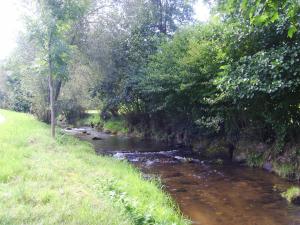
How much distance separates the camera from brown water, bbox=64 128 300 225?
826cm

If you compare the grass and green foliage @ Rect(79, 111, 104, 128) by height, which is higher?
green foliage @ Rect(79, 111, 104, 128)

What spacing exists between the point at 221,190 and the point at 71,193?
5.76 metres

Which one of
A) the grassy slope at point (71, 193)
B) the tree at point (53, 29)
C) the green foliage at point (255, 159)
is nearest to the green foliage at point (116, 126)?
the tree at point (53, 29)

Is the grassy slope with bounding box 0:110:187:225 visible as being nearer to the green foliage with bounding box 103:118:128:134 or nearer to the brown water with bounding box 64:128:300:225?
the brown water with bounding box 64:128:300:225

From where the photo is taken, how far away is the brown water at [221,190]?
8.26 m

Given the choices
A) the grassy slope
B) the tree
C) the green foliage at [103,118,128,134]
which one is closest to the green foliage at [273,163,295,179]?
the grassy slope

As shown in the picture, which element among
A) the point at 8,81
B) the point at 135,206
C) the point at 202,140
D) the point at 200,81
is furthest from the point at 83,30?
the point at 8,81

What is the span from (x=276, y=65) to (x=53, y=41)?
386 inches

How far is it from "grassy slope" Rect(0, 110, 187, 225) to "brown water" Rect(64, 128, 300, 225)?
1281mm

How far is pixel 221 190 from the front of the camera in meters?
10.8

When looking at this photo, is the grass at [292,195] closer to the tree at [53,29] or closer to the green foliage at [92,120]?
the tree at [53,29]

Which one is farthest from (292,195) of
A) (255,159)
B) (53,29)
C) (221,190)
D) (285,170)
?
(53,29)

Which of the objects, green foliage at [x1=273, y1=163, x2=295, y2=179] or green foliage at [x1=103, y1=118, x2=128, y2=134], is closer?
green foliage at [x1=273, y1=163, x2=295, y2=179]

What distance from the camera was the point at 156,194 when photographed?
8.55 metres
